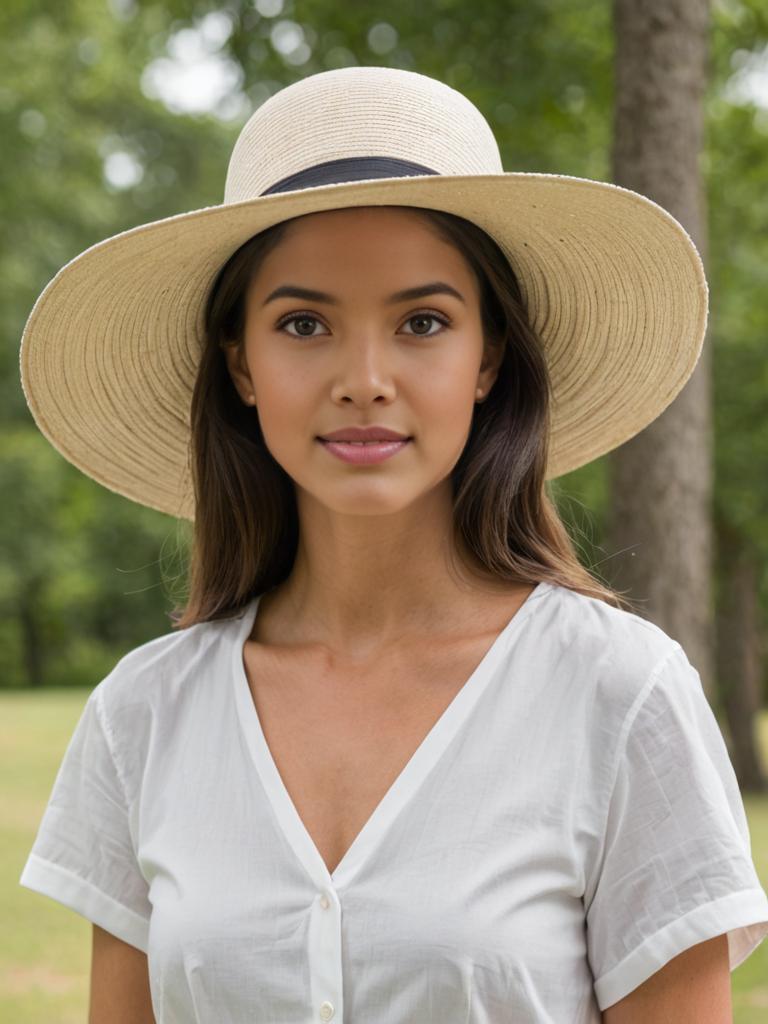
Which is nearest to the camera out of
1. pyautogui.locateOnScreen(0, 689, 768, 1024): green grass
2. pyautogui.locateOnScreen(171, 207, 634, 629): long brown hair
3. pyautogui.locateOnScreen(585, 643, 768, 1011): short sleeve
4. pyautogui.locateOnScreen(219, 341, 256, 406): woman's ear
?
pyautogui.locateOnScreen(585, 643, 768, 1011): short sleeve

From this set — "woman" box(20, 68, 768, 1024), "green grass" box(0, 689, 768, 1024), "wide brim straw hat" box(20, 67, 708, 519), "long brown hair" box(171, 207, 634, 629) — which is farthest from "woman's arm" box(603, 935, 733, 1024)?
"green grass" box(0, 689, 768, 1024)

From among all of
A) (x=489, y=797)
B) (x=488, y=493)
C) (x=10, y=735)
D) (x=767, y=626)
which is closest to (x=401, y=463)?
(x=488, y=493)

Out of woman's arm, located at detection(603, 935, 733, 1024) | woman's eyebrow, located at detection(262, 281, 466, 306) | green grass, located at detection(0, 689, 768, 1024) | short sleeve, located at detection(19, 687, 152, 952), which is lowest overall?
green grass, located at detection(0, 689, 768, 1024)

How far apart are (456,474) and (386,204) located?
1.51ft

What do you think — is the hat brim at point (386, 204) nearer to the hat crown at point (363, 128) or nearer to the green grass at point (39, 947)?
the hat crown at point (363, 128)

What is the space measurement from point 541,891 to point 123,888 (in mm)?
702

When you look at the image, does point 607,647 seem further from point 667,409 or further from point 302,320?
point 667,409

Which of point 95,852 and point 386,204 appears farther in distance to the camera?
point 95,852

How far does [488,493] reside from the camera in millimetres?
2311

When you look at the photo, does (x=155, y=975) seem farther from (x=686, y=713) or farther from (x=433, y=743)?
Answer: (x=686, y=713)

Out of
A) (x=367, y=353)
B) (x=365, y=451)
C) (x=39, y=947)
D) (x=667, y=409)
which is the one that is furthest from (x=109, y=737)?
(x=39, y=947)

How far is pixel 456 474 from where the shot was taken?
237cm

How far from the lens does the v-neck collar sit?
1997mm

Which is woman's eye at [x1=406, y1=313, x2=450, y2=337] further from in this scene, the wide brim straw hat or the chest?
the chest
